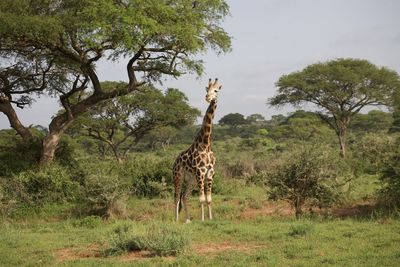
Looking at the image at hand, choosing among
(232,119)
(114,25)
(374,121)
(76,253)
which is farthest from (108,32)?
(232,119)

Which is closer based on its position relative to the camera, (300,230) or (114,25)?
→ (300,230)

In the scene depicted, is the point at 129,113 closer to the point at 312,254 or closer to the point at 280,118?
the point at 312,254

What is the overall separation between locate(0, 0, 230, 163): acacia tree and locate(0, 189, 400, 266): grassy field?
17.3ft

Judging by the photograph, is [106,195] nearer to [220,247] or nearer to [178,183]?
[178,183]

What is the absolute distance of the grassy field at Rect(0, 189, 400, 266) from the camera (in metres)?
7.12

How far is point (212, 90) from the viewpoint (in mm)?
11695

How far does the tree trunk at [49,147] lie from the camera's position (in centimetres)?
1622

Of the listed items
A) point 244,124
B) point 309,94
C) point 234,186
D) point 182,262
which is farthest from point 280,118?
point 182,262

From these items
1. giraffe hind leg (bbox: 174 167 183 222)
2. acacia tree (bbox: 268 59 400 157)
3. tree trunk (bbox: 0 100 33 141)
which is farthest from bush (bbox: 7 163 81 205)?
acacia tree (bbox: 268 59 400 157)

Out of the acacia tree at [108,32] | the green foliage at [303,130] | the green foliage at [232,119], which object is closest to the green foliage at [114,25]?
the acacia tree at [108,32]

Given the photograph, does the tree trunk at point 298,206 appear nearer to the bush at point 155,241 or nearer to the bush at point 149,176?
the bush at point 155,241

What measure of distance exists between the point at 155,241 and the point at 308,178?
4.82m

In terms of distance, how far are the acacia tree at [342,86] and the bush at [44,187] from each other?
1890 centimetres

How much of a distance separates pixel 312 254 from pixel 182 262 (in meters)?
1.98
